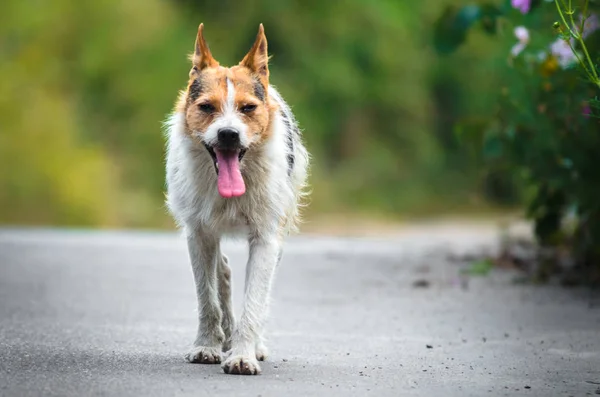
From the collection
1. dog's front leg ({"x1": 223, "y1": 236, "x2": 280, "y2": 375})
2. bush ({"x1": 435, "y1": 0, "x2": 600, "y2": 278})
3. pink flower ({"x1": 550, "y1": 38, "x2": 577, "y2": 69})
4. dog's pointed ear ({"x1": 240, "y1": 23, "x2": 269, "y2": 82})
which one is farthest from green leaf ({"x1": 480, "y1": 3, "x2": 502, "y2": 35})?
Answer: dog's front leg ({"x1": 223, "y1": 236, "x2": 280, "y2": 375})

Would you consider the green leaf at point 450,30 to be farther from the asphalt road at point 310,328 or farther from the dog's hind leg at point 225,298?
the dog's hind leg at point 225,298

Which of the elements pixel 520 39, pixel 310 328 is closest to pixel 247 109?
pixel 310 328

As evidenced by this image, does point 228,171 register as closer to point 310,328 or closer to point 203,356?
point 203,356

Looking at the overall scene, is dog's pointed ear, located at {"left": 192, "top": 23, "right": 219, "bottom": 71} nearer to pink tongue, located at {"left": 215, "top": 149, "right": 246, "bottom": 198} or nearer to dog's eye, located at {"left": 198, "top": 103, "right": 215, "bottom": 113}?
dog's eye, located at {"left": 198, "top": 103, "right": 215, "bottom": 113}

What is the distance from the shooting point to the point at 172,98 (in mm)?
32875

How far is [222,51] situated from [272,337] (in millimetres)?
27497

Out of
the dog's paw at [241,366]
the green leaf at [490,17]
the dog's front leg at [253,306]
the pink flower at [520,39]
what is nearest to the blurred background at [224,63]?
the green leaf at [490,17]

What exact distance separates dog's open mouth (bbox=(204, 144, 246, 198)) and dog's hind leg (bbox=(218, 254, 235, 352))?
34.8 inches

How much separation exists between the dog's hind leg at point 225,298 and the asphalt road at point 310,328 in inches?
13.1

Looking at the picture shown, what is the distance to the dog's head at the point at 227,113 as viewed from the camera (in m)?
7.75

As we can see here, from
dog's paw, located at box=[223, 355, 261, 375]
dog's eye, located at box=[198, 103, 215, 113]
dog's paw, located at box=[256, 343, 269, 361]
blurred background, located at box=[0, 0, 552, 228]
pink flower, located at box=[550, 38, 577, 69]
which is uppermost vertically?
blurred background, located at box=[0, 0, 552, 228]

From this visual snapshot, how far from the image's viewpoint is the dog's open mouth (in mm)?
7875

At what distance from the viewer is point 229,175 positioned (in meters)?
7.93

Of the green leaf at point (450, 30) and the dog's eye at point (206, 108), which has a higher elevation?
the green leaf at point (450, 30)
